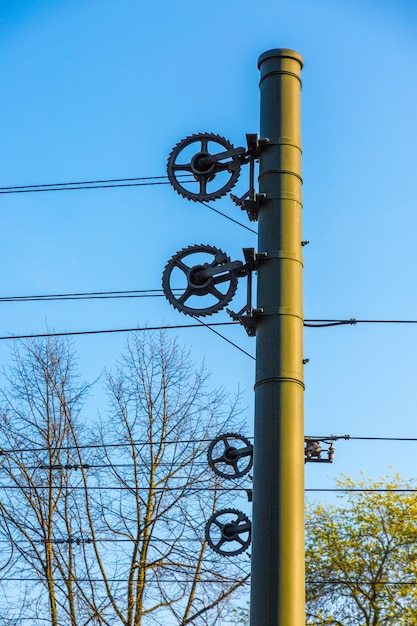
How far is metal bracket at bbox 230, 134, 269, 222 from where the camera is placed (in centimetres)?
689

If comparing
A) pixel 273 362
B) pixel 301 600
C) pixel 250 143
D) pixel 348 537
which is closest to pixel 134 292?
pixel 250 143

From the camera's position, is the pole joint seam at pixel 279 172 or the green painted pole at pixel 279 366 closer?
the green painted pole at pixel 279 366

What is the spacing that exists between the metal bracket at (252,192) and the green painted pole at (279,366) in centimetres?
5

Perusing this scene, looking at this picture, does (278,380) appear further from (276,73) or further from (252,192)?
(276,73)

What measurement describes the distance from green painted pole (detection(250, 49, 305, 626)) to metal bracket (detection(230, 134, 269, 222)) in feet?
0.17

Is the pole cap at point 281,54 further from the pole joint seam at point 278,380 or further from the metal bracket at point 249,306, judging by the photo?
the pole joint seam at point 278,380

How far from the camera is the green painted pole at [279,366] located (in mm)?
5809

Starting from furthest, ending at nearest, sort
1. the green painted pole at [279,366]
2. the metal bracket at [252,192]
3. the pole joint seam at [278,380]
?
1. the metal bracket at [252,192]
2. the pole joint seam at [278,380]
3. the green painted pole at [279,366]

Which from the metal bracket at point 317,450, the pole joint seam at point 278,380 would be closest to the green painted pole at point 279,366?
the pole joint seam at point 278,380

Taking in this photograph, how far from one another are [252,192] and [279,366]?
56.6 inches

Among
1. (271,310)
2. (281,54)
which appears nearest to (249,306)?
(271,310)

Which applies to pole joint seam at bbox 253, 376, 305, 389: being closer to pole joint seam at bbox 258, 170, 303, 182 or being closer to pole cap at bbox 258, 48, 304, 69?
pole joint seam at bbox 258, 170, 303, 182

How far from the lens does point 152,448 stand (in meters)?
20.2

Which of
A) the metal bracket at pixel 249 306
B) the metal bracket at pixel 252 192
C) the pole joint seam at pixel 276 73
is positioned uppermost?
the pole joint seam at pixel 276 73
